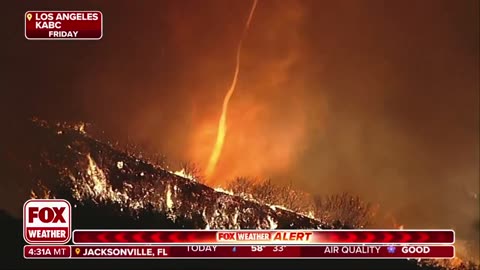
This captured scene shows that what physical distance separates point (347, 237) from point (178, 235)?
465 mm

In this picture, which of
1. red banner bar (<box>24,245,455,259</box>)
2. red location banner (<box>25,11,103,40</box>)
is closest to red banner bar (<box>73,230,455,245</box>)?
red banner bar (<box>24,245,455,259</box>)

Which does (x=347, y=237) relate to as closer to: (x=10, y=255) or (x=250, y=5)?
(x=250, y=5)

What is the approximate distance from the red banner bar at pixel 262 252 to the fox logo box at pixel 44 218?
44 millimetres

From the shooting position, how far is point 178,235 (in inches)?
78.1

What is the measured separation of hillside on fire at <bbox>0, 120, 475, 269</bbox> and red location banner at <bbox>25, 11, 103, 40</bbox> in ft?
0.82

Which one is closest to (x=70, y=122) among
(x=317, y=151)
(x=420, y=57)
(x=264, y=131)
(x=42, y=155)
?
(x=42, y=155)

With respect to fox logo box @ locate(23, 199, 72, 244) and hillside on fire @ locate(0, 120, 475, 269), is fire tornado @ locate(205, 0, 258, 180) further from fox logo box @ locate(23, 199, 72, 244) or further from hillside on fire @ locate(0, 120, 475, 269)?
fox logo box @ locate(23, 199, 72, 244)

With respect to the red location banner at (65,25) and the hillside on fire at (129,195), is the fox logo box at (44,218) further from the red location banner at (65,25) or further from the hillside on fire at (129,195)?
the red location banner at (65,25)

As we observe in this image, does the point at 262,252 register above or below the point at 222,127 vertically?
below

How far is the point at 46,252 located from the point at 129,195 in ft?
0.90

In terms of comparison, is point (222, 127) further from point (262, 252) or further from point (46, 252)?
point (46, 252)

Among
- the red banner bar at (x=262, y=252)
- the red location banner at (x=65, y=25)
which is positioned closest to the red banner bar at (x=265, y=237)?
the red banner bar at (x=262, y=252)

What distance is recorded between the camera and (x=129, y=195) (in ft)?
6.67

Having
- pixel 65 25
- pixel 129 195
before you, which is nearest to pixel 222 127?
pixel 129 195
